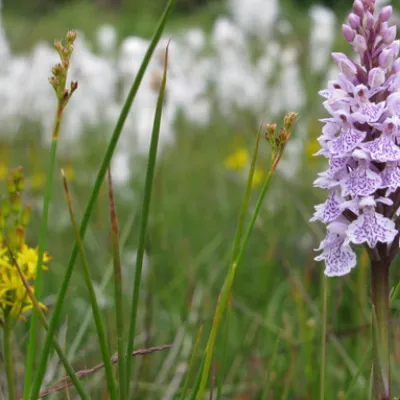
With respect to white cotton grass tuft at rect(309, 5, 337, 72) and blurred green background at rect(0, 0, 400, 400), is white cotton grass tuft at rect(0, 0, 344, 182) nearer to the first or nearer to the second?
white cotton grass tuft at rect(309, 5, 337, 72)

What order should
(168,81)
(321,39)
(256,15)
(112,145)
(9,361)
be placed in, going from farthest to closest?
(321,39)
(256,15)
(168,81)
(9,361)
(112,145)

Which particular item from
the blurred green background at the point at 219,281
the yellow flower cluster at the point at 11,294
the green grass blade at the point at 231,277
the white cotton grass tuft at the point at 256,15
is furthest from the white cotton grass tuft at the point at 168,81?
the green grass blade at the point at 231,277

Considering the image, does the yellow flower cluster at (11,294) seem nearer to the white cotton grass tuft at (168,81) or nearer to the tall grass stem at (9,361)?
the tall grass stem at (9,361)

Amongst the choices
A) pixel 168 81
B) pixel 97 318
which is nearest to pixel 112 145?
pixel 97 318

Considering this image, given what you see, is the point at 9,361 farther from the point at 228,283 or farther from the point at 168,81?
the point at 168,81

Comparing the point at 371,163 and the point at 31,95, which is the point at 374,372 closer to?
the point at 371,163

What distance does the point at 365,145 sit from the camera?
70cm

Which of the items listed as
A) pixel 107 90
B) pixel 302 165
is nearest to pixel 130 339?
pixel 302 165

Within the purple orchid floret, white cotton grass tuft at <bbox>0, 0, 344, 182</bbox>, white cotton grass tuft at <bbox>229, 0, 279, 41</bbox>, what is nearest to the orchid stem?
the purple orchid floret

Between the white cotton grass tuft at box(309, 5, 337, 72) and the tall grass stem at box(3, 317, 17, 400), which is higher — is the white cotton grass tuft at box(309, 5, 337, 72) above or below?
above

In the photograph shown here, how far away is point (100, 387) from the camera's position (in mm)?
1405

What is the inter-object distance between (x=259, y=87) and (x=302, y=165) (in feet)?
3.29

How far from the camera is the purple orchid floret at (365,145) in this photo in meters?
A: 0.69

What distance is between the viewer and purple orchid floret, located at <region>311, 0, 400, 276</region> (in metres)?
0.69
